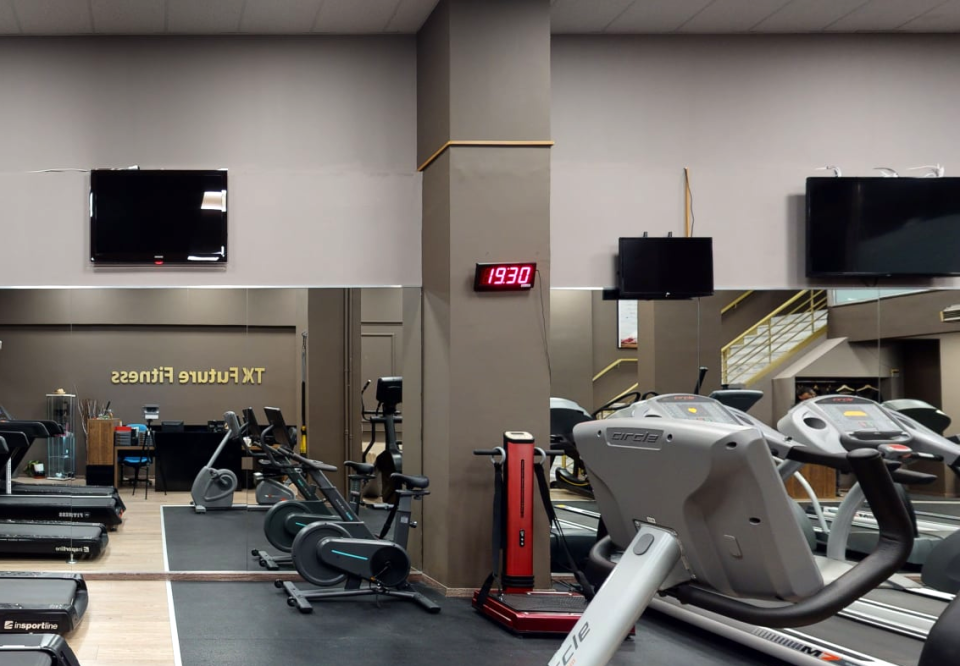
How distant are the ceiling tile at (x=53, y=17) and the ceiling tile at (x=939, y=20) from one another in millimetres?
5547

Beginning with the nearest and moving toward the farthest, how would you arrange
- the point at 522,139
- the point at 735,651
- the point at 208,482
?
the point at 735,651 < the point at 522,139 < the point at 208,482

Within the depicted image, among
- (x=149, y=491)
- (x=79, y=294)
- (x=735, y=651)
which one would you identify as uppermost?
(x=79, y=294)

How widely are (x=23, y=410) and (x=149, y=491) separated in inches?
39.3

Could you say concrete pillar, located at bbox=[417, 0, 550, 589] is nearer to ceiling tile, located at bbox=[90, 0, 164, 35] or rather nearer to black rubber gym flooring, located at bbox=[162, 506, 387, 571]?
black rubber gym flooring, located at bbox=[162, 506, 387, 571]

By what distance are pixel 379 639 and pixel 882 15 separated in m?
5.16

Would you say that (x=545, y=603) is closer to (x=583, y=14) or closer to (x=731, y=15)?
(x=583, y=14)

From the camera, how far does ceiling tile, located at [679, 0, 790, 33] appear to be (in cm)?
571

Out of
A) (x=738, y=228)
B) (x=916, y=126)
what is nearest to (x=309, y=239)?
(x=738, y=228)

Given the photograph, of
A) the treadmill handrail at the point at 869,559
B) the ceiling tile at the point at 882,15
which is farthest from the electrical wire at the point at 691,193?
the treadmill handrail at the point at 869,559

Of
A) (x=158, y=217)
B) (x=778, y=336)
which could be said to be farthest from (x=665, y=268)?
(x=158, y=217)

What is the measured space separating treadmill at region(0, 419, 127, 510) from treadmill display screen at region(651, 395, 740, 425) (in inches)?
153

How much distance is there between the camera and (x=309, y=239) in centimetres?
602

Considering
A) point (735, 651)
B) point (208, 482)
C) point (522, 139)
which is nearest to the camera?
point (735, 651)

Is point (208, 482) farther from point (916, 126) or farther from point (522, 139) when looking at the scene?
point (916, 126)
